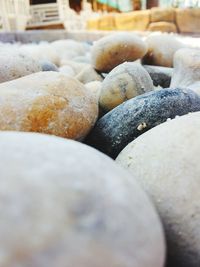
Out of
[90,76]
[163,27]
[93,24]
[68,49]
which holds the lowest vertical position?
[93,24]

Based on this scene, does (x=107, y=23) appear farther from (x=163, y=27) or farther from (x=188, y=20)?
(x=188, y=20)

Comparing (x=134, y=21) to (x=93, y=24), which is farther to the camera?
(x=93, y=24)

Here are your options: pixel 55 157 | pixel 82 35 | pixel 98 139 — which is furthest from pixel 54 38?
pixel 55 157

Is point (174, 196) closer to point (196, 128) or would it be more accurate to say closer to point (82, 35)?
point (196, 128)

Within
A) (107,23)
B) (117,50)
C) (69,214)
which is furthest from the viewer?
(107,23)

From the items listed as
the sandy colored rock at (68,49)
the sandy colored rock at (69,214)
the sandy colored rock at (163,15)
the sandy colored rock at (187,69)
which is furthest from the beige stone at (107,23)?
the sandy colored rock at (69,214)

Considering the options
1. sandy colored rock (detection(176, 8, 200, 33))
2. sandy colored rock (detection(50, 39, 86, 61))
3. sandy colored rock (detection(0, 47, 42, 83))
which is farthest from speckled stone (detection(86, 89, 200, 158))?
sandy colored rock (detection(176, 8, 200, 33))

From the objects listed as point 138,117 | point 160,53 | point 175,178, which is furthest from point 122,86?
point 160,53
